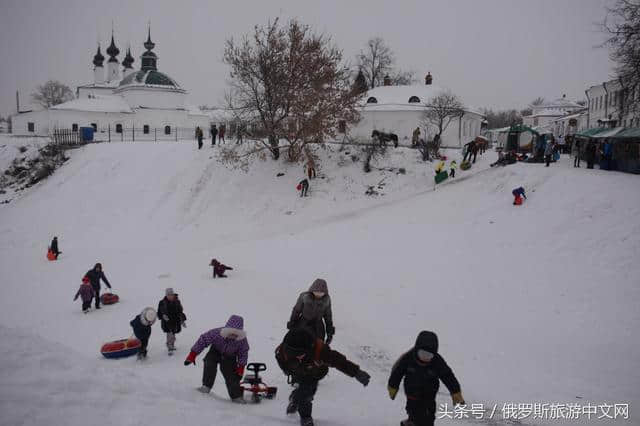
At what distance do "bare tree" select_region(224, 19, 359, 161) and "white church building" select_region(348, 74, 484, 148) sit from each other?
12.1m

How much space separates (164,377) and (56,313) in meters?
7.09

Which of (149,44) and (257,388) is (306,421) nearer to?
(257,388)

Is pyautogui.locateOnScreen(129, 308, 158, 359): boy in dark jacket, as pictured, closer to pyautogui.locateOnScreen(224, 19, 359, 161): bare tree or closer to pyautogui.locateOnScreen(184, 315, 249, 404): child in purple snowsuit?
pyautogui.locateOnScreen(184, 315, 249, 404): child in purple snowsuit

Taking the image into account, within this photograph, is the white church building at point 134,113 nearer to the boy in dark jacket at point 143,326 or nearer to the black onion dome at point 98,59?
the black onion dome at point 98,59

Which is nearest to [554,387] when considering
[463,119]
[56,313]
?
[56,313]

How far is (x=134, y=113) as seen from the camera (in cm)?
5209

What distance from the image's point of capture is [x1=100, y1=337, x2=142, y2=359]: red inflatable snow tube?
331 inches

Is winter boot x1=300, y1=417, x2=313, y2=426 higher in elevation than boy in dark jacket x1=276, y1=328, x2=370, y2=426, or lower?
lower

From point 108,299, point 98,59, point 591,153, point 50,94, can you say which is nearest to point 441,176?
point 591,153

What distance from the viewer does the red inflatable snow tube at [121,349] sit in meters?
8.41

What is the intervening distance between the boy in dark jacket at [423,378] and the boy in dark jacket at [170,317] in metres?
5.07

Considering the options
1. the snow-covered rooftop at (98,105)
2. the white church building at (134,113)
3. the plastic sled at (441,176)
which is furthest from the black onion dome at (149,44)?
the plastic sled at (441,176)

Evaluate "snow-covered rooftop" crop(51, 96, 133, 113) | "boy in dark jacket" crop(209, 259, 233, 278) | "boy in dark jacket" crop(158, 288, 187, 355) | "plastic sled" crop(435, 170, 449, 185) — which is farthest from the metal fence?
"boy in dark jacket" crop(158, 288, 187, 355)

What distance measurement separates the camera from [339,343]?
9633 mm
